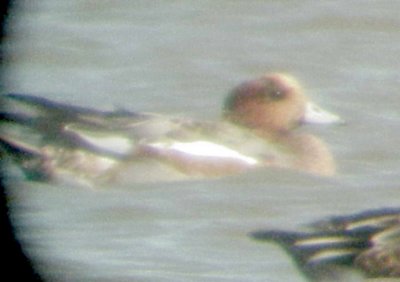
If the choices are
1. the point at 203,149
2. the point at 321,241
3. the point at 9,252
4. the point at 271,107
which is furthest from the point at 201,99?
the point at 9,252

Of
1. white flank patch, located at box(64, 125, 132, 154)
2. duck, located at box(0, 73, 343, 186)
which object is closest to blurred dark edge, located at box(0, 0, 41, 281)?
duck, located at box(0, 73, 343, 186)

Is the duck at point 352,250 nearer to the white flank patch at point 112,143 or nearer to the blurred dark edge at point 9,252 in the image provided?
the blurred dark edge at point 9,252

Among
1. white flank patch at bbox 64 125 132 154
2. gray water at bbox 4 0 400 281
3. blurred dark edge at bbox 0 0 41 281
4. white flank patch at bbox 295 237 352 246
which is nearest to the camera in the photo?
blurred dark edge at bbox 0 0 41 281

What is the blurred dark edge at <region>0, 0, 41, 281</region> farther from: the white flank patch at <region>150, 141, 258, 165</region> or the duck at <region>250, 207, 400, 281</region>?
the white flank patch at <region>150, 141, 258, 165</region>

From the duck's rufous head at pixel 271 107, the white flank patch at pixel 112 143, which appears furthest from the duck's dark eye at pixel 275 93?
the white flank patch at pixel 112 143

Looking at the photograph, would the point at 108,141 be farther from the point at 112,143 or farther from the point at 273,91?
the point at 273,91

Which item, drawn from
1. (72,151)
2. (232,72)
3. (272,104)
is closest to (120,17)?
(232,72)

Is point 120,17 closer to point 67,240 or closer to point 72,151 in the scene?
point 72,151
